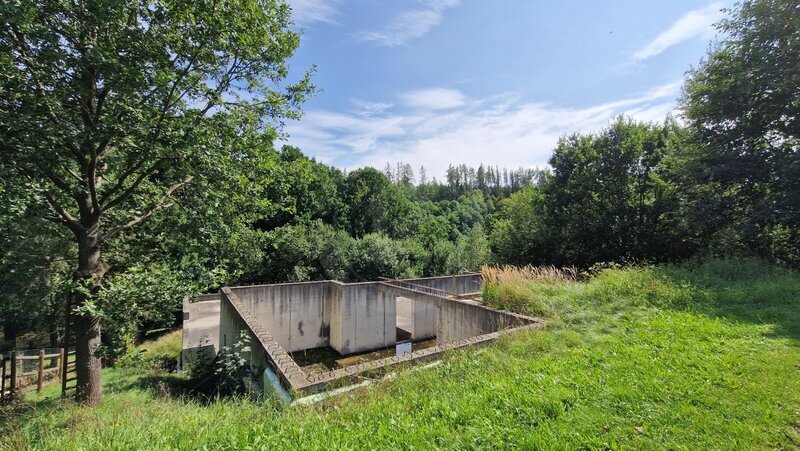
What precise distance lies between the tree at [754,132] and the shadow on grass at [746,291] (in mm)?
1884

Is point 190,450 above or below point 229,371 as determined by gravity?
above

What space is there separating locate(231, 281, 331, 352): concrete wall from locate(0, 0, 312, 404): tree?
5.36 meters

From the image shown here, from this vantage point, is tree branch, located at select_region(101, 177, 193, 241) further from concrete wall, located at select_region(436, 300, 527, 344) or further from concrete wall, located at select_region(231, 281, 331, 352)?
concrete wall, located at select_region(436, 300, 527, 344)

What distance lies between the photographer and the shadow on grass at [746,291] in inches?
175

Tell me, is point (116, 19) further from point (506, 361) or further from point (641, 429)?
point (641, 429)

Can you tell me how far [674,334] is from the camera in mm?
3998

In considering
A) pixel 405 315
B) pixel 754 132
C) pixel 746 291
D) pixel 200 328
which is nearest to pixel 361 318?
pixel 405 315

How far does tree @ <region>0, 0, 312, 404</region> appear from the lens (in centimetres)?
386

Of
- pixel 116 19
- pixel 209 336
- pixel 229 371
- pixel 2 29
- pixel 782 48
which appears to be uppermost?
pixel 782 48

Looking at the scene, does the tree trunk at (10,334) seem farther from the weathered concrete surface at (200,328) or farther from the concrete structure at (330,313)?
the concrete structure at (330,313)

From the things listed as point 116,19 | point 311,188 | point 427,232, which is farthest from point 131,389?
point 427,232

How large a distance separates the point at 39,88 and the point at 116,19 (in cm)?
124

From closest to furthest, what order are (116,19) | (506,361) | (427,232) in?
(506,361)
(116,19)
(427,232)

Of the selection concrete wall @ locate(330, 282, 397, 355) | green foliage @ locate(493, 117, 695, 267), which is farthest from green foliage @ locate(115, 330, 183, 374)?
green foliage @ locate(493, 117, 695, 267)
